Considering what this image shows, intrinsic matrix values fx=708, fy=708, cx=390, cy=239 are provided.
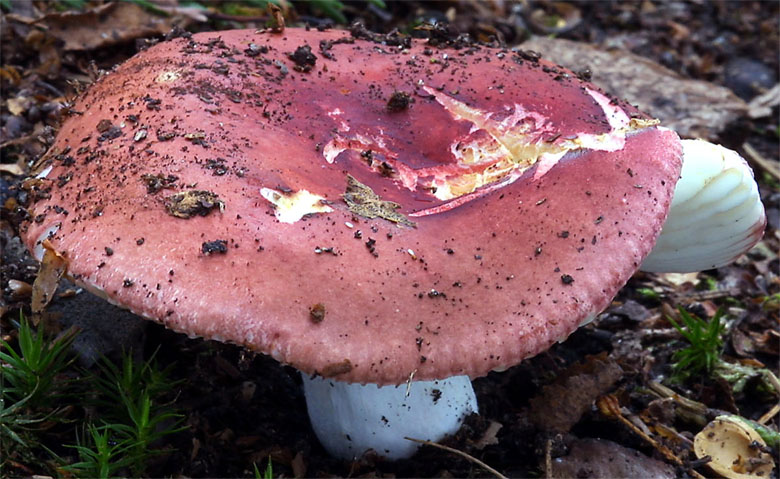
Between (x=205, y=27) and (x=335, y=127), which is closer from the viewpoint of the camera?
(x=335, y=127)

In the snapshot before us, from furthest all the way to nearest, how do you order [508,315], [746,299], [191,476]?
[746,299] → [191,476] → [508,315]

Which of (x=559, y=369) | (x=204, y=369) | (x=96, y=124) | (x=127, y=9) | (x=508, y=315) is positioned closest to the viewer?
(x=508, y=315)

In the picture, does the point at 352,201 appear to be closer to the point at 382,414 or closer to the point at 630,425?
the point at 382,414

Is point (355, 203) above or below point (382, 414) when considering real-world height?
above

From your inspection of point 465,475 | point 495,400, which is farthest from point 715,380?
point 465,475

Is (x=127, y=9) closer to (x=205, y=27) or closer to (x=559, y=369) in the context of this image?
(x=205, y=27)

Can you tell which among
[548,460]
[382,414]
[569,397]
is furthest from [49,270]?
[569,397]

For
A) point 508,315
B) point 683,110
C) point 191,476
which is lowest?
point 191,476

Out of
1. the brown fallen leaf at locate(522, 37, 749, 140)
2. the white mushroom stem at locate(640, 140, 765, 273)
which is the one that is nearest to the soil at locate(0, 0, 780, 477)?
the brown fallen leaf at locate(522, 37, 749, 140)
